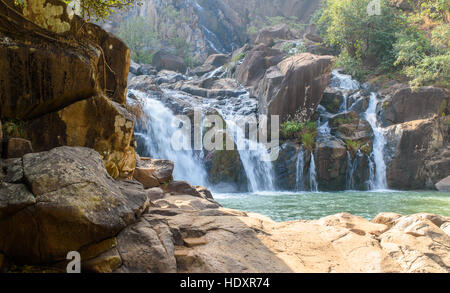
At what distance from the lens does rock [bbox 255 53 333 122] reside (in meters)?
15.9

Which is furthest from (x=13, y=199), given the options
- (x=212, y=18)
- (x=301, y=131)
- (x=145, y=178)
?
(x=212, y=18)

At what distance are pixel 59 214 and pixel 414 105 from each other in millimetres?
16204

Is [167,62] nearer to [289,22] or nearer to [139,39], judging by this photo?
[139,39]

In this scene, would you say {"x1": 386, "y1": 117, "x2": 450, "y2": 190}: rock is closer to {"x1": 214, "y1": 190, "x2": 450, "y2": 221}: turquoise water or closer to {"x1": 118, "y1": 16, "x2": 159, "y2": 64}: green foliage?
{"x1": 214, "y1": 190, "x2": 450, "y2": 221}: turquoise water

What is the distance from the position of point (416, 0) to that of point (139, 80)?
20.0 meters

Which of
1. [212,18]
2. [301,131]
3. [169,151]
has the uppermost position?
[212,18]

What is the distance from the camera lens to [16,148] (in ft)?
11.1

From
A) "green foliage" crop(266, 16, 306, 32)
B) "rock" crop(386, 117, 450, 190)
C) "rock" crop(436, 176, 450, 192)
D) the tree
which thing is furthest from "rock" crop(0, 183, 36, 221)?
"green foliage" crop(266, 16, 306, 32)

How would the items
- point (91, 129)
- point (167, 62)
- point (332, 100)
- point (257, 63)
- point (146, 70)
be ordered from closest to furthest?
point (91, 129) → point (332, 100) → point (257, 63) → point (146, 70) → point (167, 62)

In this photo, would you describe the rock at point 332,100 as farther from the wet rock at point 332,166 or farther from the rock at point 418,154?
the rock at point 418,154

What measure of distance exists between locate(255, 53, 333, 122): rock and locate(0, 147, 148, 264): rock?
13.4 meters

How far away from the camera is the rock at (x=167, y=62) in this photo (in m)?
28.3
